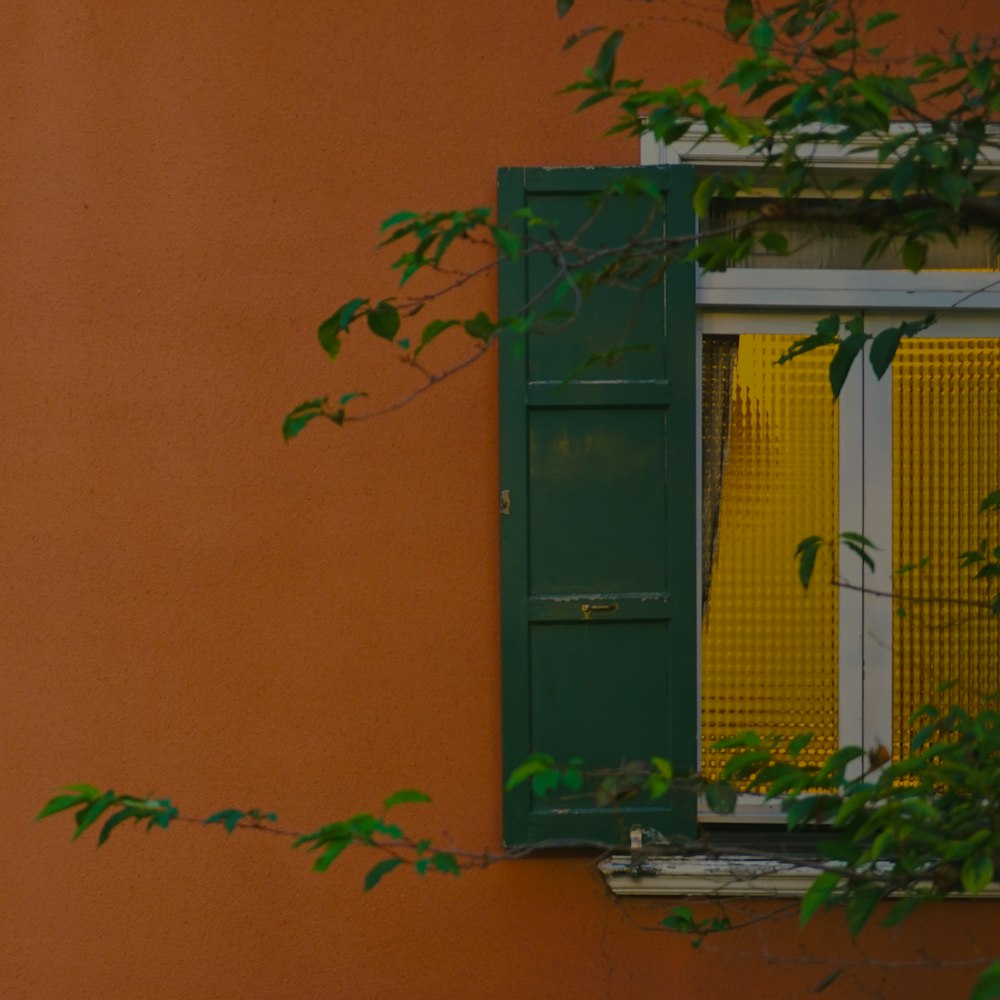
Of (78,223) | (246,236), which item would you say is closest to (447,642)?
(246,236)

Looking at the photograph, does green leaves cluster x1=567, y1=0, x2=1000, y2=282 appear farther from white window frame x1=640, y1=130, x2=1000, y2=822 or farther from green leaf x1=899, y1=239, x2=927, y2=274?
white window frame x1=640, y1=130, x2=1000, y2=822

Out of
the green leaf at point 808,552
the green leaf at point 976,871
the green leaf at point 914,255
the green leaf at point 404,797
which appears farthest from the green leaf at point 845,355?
the green leaf at point 404,797

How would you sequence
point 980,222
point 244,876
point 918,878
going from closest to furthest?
point 918,878 < point 980,222 < point 244,876

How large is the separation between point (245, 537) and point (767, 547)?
4.42 feet

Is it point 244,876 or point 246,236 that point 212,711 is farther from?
point 246,236

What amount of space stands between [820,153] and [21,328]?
81.4 inches

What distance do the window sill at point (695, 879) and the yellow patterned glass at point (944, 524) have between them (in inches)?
19.5

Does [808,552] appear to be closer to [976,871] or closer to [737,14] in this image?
[976,871]

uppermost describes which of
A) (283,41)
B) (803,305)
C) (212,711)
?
(283,41)

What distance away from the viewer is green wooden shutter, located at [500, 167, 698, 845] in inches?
146

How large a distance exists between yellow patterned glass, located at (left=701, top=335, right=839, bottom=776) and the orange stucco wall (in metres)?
0.55

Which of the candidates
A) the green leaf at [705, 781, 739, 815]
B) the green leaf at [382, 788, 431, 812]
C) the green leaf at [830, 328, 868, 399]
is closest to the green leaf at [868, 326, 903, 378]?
the green leaf at [830, 328, 868, 399]

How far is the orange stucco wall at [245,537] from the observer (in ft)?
12.3

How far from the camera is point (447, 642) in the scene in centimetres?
378
